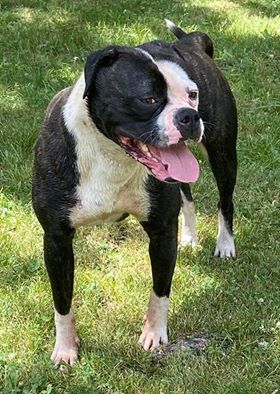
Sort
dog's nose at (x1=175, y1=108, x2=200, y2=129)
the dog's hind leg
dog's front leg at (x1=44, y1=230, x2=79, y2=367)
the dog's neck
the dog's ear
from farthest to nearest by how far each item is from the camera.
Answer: the dog's hind leg → dog's front leg at (x1=44, y1=230, x2=79, y2=367) → the dog's neck → the dog's ear → dog's nose at (x1=175, y1=108, x2=200, y2=129)

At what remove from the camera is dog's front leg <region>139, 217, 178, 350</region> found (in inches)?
137

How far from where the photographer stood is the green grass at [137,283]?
356 centimetres

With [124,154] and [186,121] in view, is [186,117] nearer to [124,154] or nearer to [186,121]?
[186,121]

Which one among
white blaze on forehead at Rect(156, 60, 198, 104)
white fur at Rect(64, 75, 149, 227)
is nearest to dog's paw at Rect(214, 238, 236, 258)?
white fur at Rect(64, 75, 149, 227)

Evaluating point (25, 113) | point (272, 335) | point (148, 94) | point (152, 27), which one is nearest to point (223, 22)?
point (152, 27)

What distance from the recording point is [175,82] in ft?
9.55

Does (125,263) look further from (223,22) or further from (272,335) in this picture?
(223,22)

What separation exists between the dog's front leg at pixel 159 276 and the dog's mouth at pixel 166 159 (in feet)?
1.71

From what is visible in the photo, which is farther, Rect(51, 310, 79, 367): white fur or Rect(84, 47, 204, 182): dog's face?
Rect(51, 310, 79, 367): white fur

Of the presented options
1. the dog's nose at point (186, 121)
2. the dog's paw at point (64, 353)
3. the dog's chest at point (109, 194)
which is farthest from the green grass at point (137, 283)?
the dog's nose at point (186, 121)

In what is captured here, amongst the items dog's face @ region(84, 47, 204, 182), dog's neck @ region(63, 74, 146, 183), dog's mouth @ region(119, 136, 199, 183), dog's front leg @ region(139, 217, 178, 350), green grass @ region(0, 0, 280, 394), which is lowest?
green grass @ region(0, 0, 280, 394)

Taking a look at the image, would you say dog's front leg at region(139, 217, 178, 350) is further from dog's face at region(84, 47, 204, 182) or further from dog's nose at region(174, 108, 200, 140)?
dog's nose at region(174, 108, 200, 140)

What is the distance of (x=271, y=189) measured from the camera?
5141mm

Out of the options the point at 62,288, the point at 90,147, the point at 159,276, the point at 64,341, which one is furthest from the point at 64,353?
the point at 90,147
